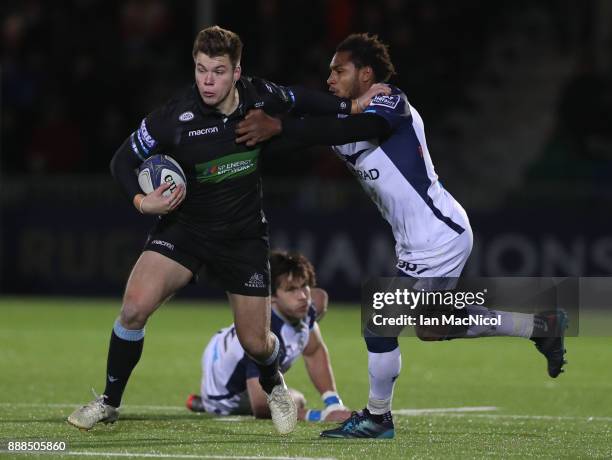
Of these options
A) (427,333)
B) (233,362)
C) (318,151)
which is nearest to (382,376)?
(427,333)

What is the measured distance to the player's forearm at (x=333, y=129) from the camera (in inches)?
287

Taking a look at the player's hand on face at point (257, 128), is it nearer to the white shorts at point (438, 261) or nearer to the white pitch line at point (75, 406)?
the white shorts at point (438, 261)

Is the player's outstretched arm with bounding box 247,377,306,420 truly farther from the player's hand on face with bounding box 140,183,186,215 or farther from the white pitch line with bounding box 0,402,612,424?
the player's hand on face with bounding box 140,183,186,215

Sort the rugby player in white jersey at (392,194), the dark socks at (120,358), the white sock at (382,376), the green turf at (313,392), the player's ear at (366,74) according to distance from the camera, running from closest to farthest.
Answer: the green turf at (313,392)
the rugby player in white jersey at (392,194)
the white sock at (382,376)
the dark socks at (120,358)
the player's ear at (366,74)

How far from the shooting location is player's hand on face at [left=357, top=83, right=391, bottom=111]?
7.61 m

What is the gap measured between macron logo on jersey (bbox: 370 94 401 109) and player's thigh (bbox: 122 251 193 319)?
139 centimetres

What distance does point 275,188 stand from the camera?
684 inches

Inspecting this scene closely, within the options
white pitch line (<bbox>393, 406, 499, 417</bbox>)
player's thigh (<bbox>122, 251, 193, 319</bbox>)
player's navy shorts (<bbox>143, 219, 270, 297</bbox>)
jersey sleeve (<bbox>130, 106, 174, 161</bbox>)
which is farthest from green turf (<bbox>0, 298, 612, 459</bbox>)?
jersey sleeve (<bbox>130, 106, 174, 161</bbox>)

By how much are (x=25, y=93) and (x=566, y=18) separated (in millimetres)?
7772

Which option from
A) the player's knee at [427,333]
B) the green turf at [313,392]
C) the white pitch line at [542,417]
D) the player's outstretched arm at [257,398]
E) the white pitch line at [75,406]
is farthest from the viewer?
the white pitch line at [75,406]

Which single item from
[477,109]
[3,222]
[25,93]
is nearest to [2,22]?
[25,93]

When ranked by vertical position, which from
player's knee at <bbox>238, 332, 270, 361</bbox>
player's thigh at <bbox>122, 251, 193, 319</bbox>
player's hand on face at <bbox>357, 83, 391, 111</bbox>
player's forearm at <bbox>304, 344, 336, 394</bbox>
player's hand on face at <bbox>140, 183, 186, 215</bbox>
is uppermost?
player's hand on face at <bbox>357, 83, 391, 111</bbox>

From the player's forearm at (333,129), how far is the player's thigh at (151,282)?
96cm

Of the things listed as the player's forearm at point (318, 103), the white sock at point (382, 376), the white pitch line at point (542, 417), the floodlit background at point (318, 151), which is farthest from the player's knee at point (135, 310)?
the floodlit background at point (318, 151)
